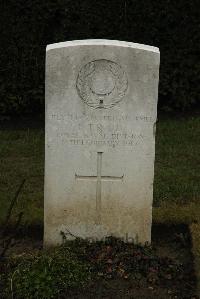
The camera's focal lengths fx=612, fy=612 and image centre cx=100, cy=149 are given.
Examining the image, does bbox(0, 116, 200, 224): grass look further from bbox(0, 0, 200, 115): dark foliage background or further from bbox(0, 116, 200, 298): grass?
bbox(0, 0, 200, 115): dark foliage background

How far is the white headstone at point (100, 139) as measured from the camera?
15.3ft

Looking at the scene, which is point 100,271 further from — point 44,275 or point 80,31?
point 80,31

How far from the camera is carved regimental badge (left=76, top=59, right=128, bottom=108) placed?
184 inches

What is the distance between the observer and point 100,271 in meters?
4.57

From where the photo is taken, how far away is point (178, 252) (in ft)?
16.5

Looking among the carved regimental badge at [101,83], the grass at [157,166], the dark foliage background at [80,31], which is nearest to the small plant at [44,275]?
the grass at [157,166]

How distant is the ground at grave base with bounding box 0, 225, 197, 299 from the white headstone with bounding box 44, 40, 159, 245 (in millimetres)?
198

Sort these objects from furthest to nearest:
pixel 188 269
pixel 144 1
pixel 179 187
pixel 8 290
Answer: pixel 144 1, pixel 179 187, pixel 188 269, pixel 8 290

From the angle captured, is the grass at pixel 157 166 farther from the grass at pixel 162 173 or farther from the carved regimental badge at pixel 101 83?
the carved regimental badge at pixel 101 83

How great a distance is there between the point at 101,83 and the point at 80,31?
4440 millimetres

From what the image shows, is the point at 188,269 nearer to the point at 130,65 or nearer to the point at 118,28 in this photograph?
the point at 130,65

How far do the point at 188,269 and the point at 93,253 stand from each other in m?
0.75

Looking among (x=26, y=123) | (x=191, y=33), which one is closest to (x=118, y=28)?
(x=191, y=33)

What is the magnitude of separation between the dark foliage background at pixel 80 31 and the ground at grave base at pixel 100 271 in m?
4.35
